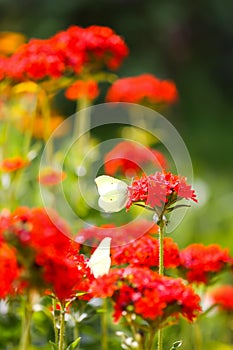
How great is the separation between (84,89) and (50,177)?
0.37 metres

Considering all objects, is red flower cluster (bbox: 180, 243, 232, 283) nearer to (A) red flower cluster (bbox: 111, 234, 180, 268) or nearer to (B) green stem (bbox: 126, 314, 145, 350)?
(A) red flower cluster (bbox: 111, 234, 180, 268)

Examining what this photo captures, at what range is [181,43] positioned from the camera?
7.27 meters

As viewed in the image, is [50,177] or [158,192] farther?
[50,177]

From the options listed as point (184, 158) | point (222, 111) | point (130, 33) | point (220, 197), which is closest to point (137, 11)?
point (130, 33)

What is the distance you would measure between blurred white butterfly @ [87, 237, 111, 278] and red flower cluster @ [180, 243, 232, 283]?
300 mm

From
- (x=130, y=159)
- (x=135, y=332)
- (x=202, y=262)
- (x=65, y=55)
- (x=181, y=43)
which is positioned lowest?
(x=135, y=332)

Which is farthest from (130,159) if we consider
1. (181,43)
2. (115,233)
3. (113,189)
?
(181,43)

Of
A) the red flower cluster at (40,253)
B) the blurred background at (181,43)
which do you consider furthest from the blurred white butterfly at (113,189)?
the blurred background at (181,43)

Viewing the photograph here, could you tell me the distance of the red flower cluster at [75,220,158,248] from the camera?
1.56m

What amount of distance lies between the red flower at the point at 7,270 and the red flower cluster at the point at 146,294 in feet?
0.54

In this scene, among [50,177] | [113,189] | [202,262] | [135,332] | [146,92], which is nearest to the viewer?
[135,332]

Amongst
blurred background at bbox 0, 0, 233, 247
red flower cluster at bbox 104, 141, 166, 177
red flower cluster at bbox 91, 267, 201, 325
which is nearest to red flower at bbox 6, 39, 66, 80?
red flower cluster at bbox 104, 141, 166, 177

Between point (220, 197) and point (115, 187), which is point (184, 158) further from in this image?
point (115, 187)

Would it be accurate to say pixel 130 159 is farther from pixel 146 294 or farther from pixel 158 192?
pixel 146 294
